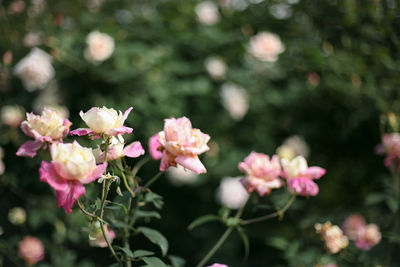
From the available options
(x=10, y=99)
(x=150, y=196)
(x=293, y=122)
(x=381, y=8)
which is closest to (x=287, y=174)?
(x=150, y=196)

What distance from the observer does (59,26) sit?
2264 mm

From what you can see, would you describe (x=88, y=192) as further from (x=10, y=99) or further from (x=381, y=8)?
(x=381, y=8)

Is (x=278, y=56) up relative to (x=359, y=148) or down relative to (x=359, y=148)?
up

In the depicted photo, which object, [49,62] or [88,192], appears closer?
[88,192]

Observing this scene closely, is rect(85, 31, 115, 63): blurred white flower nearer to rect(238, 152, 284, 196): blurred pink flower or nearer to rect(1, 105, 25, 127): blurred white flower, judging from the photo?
rect(1, 105, 25, 127): blurred white flower

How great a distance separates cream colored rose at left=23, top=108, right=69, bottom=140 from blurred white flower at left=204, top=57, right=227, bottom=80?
1.51m

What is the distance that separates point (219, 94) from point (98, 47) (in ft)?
2.26

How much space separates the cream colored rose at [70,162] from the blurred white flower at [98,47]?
142cm

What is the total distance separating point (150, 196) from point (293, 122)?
5.17 feet

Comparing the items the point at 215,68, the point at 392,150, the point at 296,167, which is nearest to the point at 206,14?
the point at 215,68

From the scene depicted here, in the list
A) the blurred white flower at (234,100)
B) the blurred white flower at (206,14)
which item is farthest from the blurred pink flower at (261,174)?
the blurred white flower at (206,14)

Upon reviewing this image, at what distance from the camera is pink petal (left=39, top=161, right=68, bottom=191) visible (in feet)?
2.17

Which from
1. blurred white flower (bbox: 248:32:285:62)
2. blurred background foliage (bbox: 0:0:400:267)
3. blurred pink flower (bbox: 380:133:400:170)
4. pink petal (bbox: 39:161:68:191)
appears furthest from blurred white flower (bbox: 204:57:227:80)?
pink petal (bbox: 39:161:68:191)

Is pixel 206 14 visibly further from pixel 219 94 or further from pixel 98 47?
pixel 98 47
